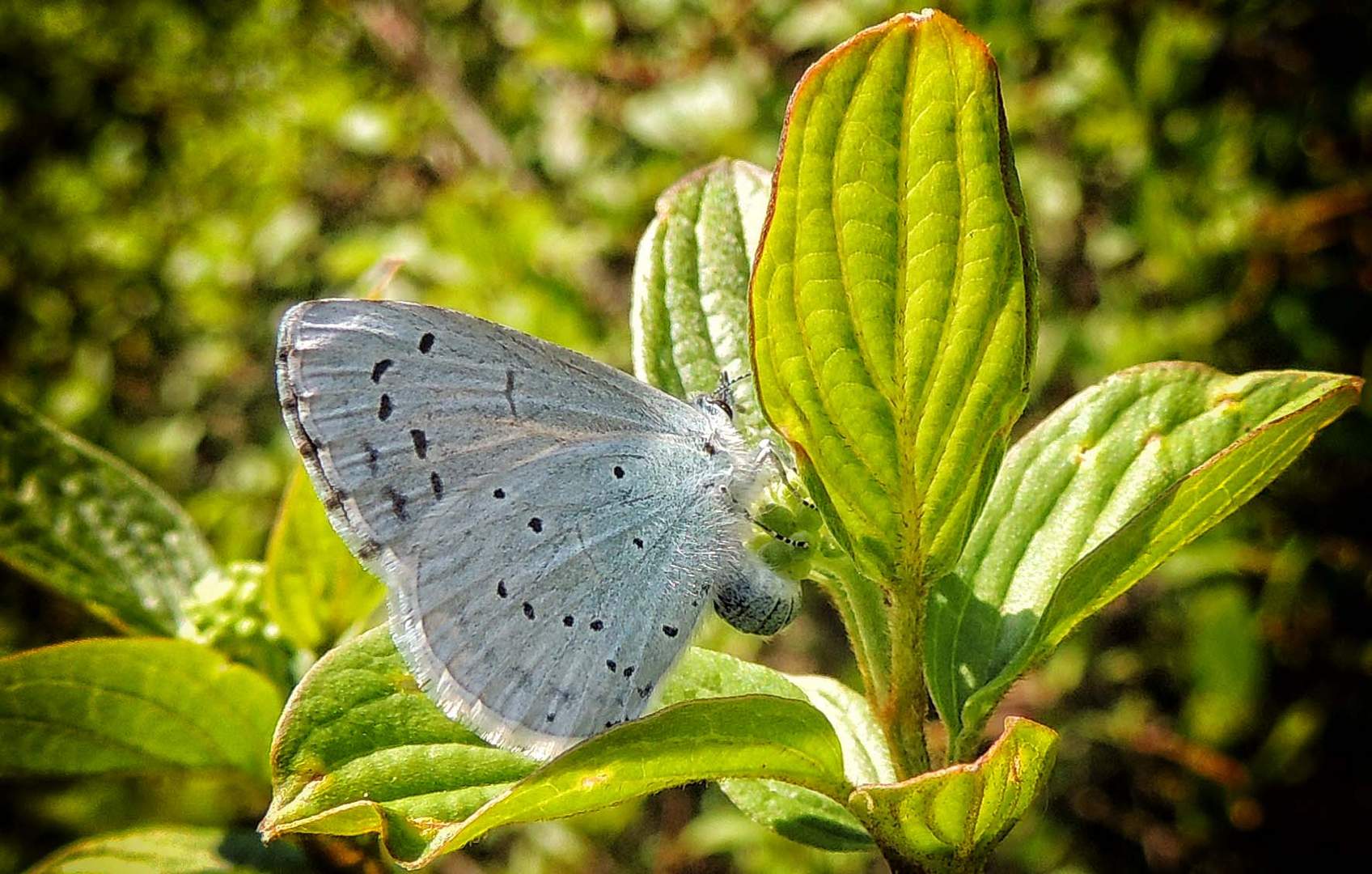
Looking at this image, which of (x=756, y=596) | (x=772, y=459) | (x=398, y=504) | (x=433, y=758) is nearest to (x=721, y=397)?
(x=772, y=459)

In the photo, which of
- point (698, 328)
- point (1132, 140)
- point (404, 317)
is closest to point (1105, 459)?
point (698, 328)

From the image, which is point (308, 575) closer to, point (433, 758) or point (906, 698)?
point (433, 758)

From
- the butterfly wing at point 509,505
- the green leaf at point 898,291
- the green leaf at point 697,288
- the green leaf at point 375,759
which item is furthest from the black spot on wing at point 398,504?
the green leaf at point 898,291

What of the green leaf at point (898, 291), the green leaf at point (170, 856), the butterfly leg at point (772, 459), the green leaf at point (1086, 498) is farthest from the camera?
the green leaf at point (170, 856)

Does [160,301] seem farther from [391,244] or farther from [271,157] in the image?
[391,244]

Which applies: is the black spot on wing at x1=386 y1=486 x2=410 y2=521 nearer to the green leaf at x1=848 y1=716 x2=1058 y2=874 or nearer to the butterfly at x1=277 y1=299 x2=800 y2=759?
the butterfly at x1=277 y1=299 x2=800 y2=759

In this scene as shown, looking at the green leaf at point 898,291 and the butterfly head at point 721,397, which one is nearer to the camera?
the green leaf at point 898,291

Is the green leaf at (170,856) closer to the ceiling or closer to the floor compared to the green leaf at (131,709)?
closer to the floor

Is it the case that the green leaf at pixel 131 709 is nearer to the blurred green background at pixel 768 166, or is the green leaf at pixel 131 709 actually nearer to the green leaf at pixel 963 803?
the green leaf at pixel 963 803
